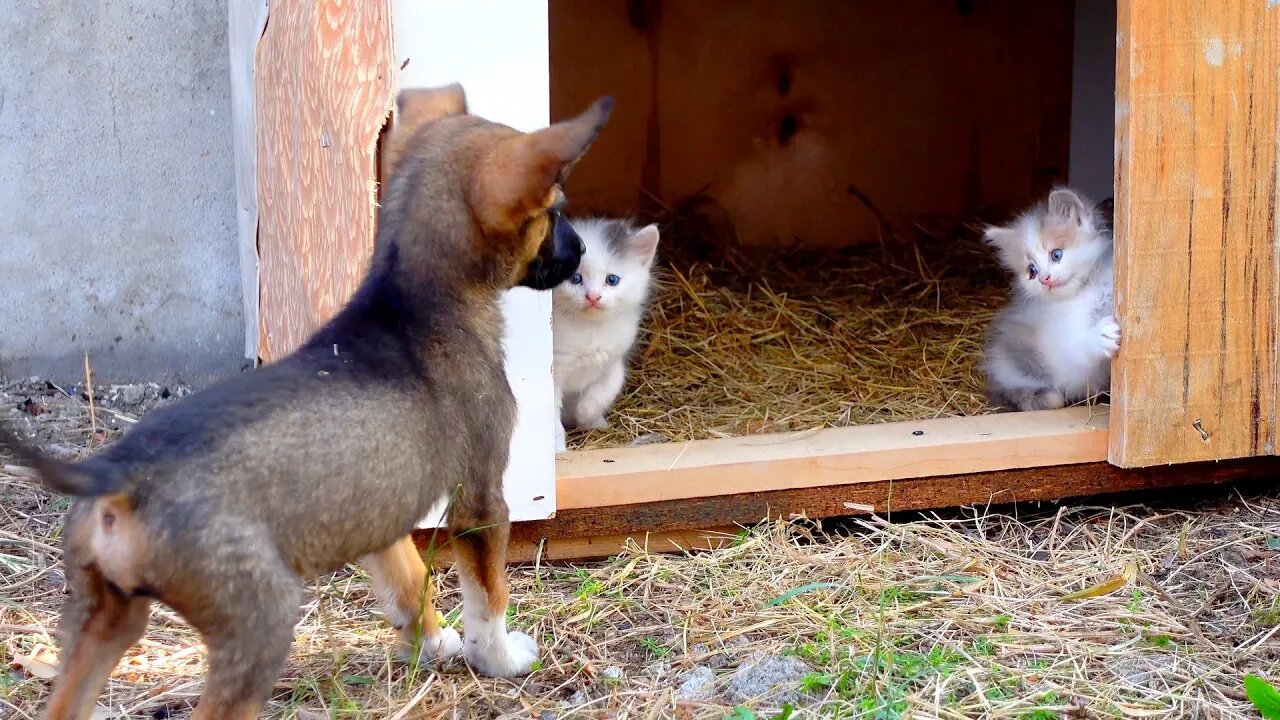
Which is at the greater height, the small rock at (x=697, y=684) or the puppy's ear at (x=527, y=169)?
the puppy's ear at (x=527, y=169)

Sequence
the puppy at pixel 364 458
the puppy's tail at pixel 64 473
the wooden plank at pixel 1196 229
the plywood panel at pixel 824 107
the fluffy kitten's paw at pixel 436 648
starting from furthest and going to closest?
the plywood panel at pixel 824 107
the wooden plank at pixel 1196 229
the fluffy kitten's paw at pixel 436 648
the puppy at pixel 364 458
the puppy's tail at pixel 64 473

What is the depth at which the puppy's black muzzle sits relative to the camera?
3.25 m

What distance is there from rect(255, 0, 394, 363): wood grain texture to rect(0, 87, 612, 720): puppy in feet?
0.68

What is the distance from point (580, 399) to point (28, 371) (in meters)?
2.48

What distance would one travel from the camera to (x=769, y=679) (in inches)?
132

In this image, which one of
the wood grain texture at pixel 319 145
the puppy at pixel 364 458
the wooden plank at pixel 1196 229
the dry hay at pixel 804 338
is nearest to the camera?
the puppy at pixel 364 458

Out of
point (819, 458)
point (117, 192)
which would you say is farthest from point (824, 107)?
point (117, 192)

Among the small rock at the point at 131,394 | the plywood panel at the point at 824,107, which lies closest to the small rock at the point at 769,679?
the small rock at the point at 131,394

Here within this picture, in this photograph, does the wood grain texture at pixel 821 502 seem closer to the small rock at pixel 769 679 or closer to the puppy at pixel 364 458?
the puppy at pixel 364 458

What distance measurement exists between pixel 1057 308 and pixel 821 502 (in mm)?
1340

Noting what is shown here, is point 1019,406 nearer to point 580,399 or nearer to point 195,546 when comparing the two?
point 580,399

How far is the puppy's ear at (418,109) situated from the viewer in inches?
134

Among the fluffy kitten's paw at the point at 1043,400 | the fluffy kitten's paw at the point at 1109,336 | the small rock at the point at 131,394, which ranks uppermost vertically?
the fluffy kitten's paw at the point at 1109,336

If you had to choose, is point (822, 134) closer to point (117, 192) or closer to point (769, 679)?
point (117, 192)
